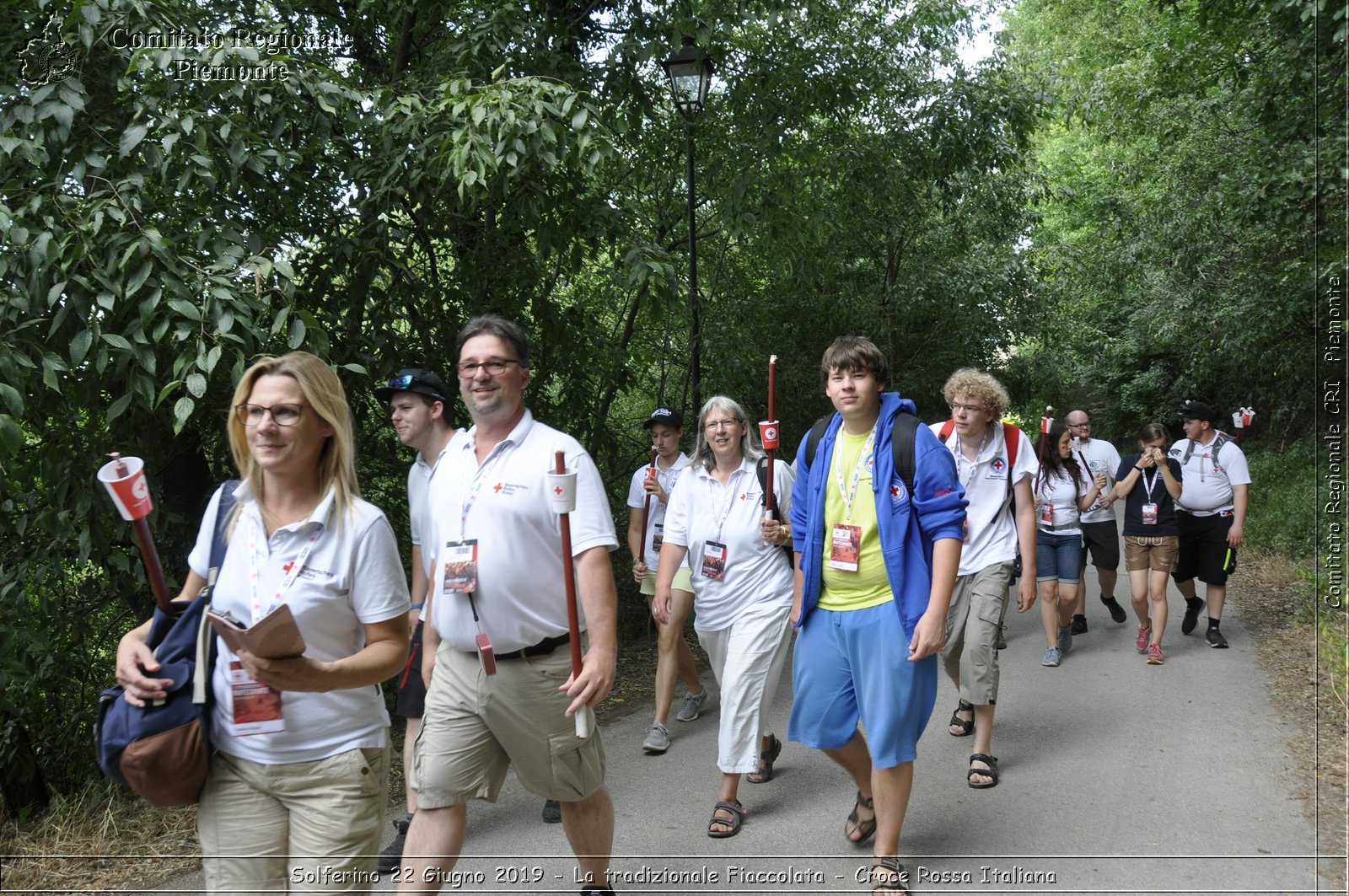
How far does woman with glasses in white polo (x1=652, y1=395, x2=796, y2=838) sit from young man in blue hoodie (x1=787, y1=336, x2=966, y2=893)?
0.71m

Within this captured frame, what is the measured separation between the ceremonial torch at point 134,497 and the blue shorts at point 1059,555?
297 inches

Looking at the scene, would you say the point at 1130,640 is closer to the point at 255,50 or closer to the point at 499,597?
the point at 499,597

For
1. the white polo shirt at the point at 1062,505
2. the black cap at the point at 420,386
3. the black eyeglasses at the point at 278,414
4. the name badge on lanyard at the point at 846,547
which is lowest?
the white polo shirt at the point at 1062,505

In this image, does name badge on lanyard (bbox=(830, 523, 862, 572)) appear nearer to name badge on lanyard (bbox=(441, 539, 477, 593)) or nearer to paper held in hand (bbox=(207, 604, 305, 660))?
name badge on lanyard (bbox=(441, 539, 477, 593))

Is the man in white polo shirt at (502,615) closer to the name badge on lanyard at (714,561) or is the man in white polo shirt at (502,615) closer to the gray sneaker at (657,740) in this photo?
the name badge on lanyard at (714,561)

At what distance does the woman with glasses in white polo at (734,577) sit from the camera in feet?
17.5

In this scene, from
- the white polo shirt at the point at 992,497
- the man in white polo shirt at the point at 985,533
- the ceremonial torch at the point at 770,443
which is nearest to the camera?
the ceremonial torch at the point at 770,443

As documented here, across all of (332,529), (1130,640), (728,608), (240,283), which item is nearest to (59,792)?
(240,283)

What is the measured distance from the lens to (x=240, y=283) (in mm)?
4711

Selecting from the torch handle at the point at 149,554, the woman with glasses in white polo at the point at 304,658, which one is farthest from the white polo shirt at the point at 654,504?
the torch handle at the point at 149,554

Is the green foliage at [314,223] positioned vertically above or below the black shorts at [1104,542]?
above

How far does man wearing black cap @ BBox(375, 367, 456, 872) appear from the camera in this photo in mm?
4941

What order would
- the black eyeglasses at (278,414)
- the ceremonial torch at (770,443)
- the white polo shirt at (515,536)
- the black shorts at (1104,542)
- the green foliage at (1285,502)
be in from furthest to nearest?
the green foliage at (1285,502) → the black shorts at (1104,542) → the ceremonial torch at (770,443) → the white polo shirt at (515,536) → the black eyeglasses at (278,414)

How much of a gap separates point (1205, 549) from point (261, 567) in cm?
825
